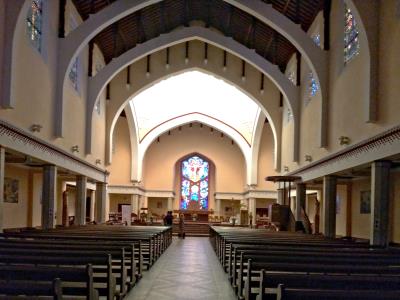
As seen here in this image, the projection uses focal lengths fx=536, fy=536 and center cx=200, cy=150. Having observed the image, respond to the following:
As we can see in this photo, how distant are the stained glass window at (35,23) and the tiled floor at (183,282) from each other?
7.65m

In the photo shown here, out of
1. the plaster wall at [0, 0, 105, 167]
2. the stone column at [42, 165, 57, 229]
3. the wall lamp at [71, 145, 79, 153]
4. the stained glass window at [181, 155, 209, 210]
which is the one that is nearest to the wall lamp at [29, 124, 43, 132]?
the plaster wall at [0, 0, 105, 167]

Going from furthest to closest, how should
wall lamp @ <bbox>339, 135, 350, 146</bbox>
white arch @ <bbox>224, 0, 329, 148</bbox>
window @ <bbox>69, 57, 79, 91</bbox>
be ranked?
window @ <bbox>69, 57, 79, 91</bbox> → white arch @ <bbox>224, 0, 329, 148</bbox> → wall lamp @ <bbox>339, 135, 350, 146</bbox>

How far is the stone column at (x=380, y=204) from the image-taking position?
1373cm

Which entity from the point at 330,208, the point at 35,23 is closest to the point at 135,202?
the point at 330,208

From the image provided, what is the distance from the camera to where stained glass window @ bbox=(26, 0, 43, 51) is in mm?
15906

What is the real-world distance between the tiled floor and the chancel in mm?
55

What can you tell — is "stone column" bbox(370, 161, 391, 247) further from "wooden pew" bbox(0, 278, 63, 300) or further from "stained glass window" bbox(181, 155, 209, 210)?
"stained glass window" bbox(181, 155, 209, 210)

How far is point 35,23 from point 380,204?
37.4 feet

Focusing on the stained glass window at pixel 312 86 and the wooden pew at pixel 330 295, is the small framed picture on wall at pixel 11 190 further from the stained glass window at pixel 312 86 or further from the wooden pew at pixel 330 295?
the wooden pew at pixel 330 295

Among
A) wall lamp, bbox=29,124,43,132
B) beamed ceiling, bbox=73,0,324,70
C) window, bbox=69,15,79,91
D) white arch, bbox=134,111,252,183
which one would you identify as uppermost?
beamed ceiling, bbox=73,0,324,70

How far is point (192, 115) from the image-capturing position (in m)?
37.8

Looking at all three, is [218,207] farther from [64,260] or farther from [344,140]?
[64,260]

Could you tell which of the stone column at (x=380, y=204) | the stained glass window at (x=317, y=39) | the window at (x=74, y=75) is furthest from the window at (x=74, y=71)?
the stone column at (x=380, y=204)

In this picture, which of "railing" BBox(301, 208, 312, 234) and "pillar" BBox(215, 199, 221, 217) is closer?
"railing" BBox(301, 208, 312, 234)
